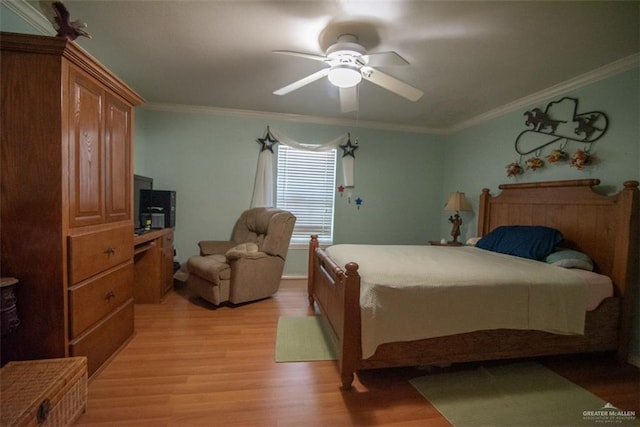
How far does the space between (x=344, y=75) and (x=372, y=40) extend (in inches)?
14.7

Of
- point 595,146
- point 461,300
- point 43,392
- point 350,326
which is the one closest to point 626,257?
point 595,146

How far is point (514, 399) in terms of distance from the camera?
1.66 metres

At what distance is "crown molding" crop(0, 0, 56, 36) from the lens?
1.63 m

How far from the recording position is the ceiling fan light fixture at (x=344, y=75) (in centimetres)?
183

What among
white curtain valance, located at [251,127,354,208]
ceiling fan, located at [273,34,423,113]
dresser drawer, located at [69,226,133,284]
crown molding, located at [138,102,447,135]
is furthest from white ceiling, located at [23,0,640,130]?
dresser drawer, located at [69,226,133,284]

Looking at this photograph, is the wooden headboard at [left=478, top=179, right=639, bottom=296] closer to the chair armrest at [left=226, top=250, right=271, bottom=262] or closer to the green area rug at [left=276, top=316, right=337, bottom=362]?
the green area rug at [left=276, top=316, right=337, bottom=362]

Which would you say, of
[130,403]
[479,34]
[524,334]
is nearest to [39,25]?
[130,403]

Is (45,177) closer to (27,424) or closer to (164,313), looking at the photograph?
(27,424)

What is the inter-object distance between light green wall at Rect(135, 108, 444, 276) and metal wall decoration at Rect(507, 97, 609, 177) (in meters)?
1.40

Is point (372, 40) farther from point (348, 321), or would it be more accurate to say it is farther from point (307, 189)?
point (307, 189)

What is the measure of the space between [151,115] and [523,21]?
3.93 meters

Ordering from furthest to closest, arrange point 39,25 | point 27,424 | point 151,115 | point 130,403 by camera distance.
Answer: point 151,115 → point 39,25 → point 130,403 → point 27,424

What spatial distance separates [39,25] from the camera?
6.01 feet

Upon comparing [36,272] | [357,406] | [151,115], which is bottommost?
[357,406]
